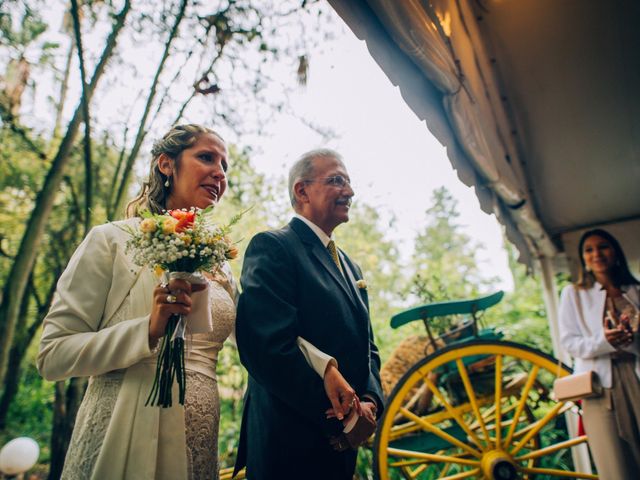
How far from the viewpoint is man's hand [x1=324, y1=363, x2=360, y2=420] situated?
138cm

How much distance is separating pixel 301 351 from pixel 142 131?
395cm

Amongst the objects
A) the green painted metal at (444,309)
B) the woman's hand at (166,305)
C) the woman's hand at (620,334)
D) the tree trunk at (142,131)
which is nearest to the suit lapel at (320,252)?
the woman's hand at (166,305)

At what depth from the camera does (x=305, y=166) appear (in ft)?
6.58

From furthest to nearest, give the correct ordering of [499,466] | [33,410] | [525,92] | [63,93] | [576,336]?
[33,410] → [63,93] → [525,92] → [576,336] → [499,466]

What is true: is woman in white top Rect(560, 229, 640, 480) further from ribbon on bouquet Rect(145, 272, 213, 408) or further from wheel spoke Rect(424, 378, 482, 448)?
ribbon on bouquet Rect(145, 272, 213, 408)

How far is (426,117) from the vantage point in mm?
2293

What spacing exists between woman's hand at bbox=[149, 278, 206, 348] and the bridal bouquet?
0.02 metres

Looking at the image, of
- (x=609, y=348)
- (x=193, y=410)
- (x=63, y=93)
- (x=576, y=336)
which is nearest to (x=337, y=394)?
(x=193, y=410)

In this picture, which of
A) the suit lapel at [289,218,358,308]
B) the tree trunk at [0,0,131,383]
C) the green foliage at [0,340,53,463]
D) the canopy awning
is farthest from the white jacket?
the green foliage at [0,340,53,463]

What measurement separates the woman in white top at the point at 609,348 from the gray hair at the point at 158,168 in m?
2.56

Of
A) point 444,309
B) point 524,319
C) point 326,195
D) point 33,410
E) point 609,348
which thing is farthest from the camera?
point 33,410

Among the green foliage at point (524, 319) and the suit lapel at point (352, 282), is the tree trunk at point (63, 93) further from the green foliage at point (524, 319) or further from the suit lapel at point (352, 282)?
the green foliage at point (524, 319)

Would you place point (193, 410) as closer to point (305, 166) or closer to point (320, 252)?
point (320, 252)

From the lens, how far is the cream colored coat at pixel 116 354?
112 cm
